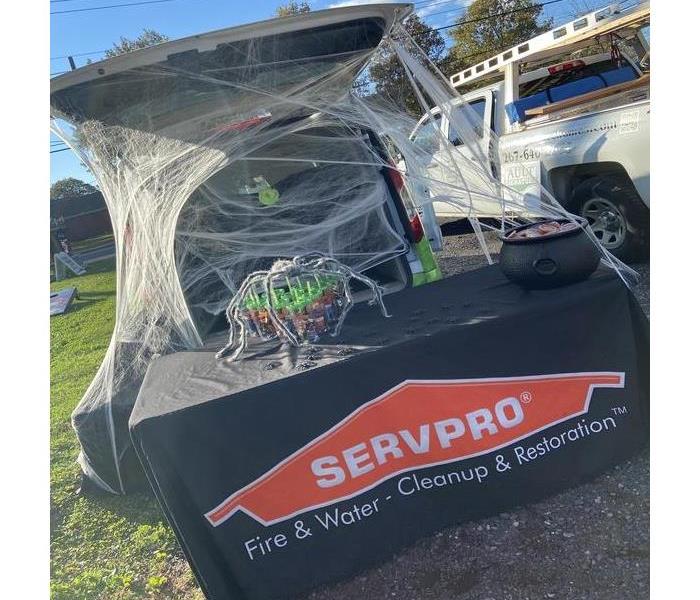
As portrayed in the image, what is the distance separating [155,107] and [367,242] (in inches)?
59.8

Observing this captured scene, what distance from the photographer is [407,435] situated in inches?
84.3

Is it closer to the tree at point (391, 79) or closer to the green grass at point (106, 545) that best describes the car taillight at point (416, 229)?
the tree at point (391, 79)

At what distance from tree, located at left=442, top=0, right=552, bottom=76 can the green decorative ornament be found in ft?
35.0

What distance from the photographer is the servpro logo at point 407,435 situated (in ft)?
6.74

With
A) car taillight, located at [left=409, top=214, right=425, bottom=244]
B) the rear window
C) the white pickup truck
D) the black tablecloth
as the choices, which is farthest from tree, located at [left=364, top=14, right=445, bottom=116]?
the rear window

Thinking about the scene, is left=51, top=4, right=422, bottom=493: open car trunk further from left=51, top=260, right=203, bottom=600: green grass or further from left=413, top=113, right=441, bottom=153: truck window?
left=413, top=113, right=441, bottom=153: truck window

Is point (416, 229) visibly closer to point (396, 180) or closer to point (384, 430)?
point (396, 180)

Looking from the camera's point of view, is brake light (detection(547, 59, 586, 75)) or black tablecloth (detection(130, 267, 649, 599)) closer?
black tablecloth (detection(130, 267, 649, 599))

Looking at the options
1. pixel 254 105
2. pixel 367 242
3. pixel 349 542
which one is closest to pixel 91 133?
pixel 254 105

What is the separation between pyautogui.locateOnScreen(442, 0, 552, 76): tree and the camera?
12.9 meters

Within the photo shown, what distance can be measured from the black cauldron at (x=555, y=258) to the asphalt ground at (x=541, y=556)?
0.86 m

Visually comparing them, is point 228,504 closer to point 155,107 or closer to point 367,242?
point 155,107

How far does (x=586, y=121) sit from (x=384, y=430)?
138 inches

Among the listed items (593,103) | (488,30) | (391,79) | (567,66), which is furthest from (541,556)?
(488,30)
